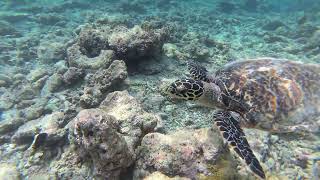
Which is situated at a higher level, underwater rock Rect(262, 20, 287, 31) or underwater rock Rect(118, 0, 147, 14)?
underwater rock Rect(262, 20, 287, 31)

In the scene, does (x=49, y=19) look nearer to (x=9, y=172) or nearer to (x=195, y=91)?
(x=9, y=172)

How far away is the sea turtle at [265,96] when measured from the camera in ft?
13.2

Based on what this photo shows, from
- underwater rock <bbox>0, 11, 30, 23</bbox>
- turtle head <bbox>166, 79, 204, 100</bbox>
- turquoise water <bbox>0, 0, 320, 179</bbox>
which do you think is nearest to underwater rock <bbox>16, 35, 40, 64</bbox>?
turquoise water <bbox>0, 0, 320, 179</bbox>

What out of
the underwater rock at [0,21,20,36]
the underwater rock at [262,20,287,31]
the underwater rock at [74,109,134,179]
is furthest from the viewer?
the underwater rock at [262,20,287,31]

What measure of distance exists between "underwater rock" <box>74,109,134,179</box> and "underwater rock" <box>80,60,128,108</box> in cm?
194

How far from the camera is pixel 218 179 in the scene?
2936mm

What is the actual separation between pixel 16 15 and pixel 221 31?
8970mm

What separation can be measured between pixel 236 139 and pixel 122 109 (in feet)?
5.54

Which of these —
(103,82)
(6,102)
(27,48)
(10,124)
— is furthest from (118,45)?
(27,48)

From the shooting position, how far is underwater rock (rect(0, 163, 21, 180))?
381cm

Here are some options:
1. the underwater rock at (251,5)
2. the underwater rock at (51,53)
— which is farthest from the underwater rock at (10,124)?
the underwater rock at (251,5)

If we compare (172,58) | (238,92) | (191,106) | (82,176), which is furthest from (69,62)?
(238,92)

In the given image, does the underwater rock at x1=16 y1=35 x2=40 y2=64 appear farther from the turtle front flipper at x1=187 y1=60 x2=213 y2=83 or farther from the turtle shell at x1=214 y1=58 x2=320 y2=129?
the turtle shell at x1=214 y1=58 x2=320 y2=129

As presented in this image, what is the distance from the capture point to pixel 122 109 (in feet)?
13.3
